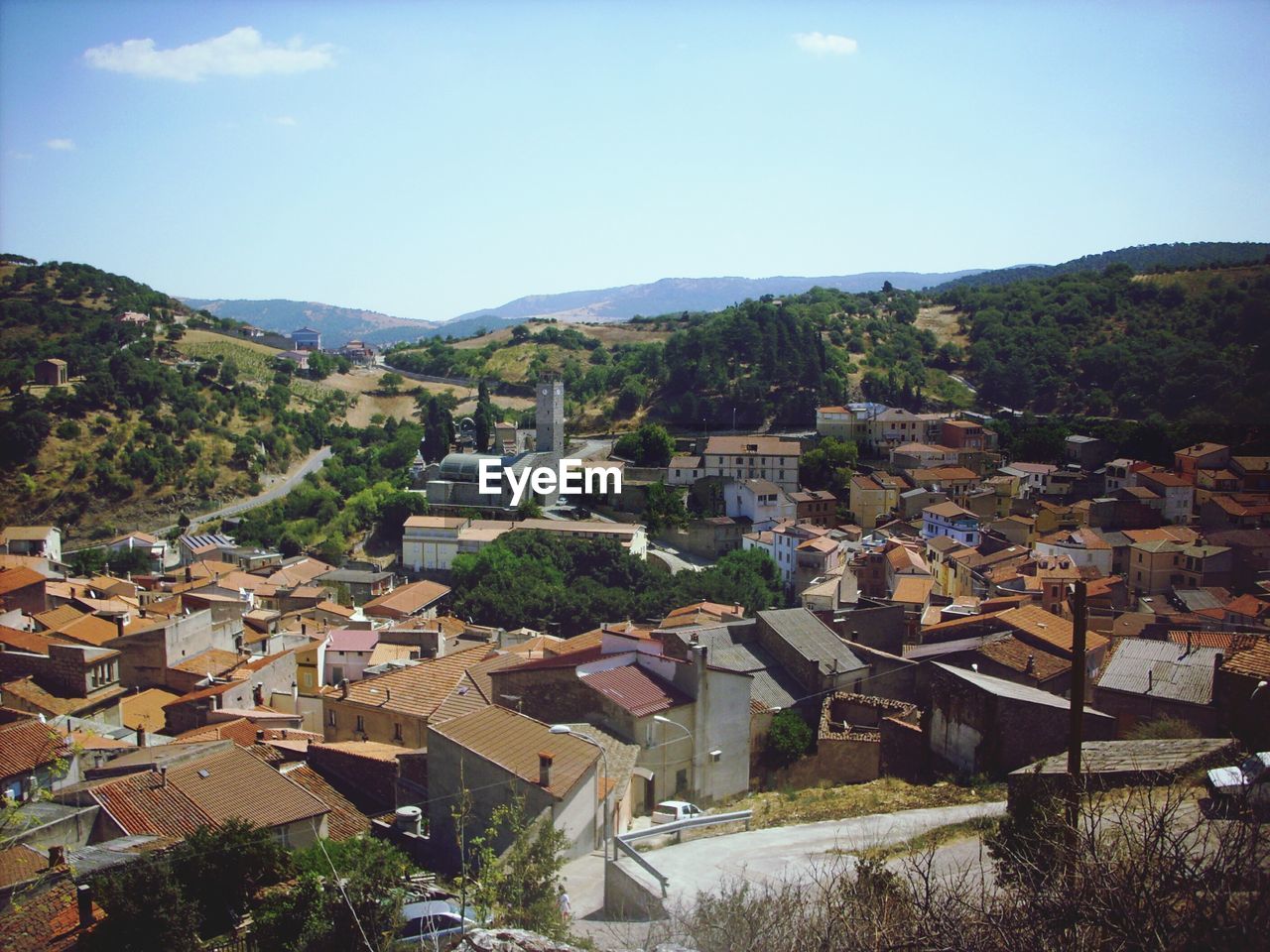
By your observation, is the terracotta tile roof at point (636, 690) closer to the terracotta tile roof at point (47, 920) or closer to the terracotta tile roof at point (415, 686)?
the terracotta tile roof at point (415, 686)

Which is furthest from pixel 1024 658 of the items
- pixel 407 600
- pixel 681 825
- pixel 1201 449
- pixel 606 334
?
pixel 606 334

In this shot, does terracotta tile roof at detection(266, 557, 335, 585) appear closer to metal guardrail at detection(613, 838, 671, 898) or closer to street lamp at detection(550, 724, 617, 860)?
street lamp at detection(550, 724, 617, 860)

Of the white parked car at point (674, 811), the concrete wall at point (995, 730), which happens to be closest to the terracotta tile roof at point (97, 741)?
the white parked car at point (674, 811)

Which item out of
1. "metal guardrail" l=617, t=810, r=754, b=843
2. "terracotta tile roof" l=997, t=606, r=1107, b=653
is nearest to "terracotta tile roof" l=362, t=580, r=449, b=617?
"terracotta tile roof" l=997, t=606, r=1107, b=653

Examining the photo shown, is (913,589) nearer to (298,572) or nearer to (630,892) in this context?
(630,892)

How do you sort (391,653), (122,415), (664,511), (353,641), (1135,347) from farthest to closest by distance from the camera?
(122,415) → (1135,347) → (664,511) → (353,641) → (391,653)

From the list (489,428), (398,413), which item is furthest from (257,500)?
(398,413)

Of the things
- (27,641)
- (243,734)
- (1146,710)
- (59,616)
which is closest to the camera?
(1146,710)
